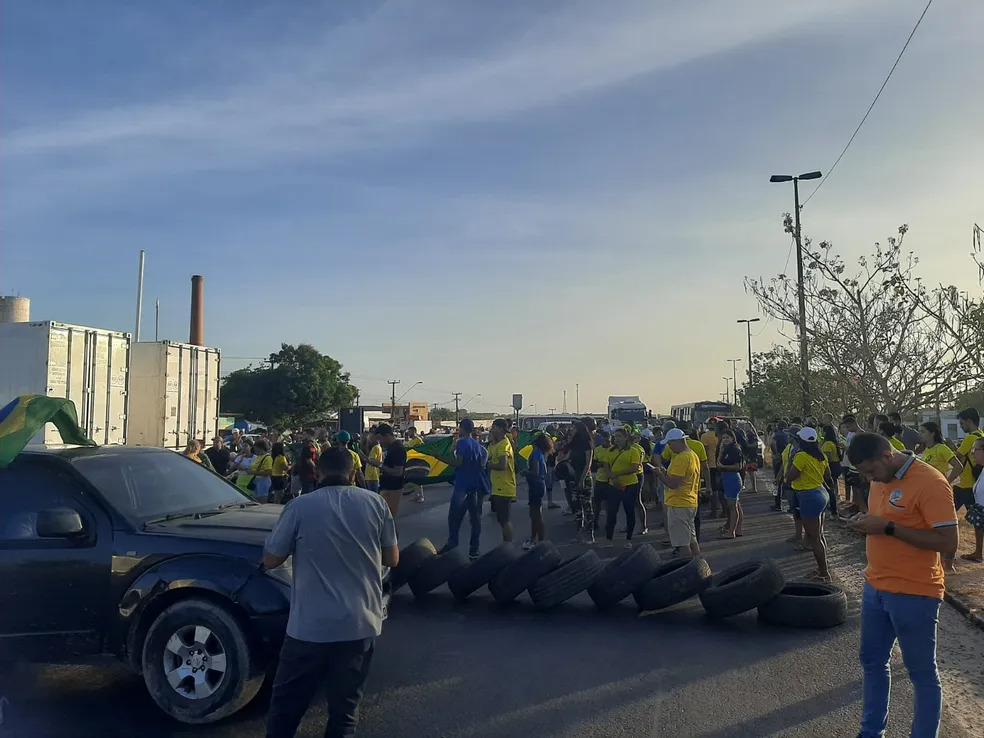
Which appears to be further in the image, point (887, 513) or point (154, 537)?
point (154, 537)

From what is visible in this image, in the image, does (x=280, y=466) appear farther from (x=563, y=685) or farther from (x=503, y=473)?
(x=563, y=685)

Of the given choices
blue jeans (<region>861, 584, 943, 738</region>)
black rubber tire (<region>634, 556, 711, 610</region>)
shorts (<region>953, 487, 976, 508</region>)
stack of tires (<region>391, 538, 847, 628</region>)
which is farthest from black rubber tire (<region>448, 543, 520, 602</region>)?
shorts (<region>953, 487, 976, 508</region>)

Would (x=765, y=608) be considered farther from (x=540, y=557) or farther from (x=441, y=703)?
(x=441, y=703)

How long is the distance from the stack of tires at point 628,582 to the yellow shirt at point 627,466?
3.43m

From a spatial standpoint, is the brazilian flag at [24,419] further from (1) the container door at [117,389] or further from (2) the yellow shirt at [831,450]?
(2) the yellow shirt at [831,450]

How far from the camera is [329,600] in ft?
12.1

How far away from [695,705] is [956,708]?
5.64 ft

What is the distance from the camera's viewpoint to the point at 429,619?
732 centimetres

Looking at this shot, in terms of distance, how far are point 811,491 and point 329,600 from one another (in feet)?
21.8

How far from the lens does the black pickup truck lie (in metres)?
4.83

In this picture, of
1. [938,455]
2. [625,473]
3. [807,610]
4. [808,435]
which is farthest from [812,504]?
[625,473]

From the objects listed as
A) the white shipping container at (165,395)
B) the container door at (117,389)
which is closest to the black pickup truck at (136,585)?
the container door at (117,389)

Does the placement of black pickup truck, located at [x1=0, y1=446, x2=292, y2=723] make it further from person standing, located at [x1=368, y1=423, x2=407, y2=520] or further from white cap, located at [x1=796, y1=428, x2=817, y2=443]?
person standing, located at [x1=368, y1=423, x2=407, y2=520]

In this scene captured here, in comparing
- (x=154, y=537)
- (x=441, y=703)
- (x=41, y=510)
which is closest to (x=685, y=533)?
(x=441, y=703)
